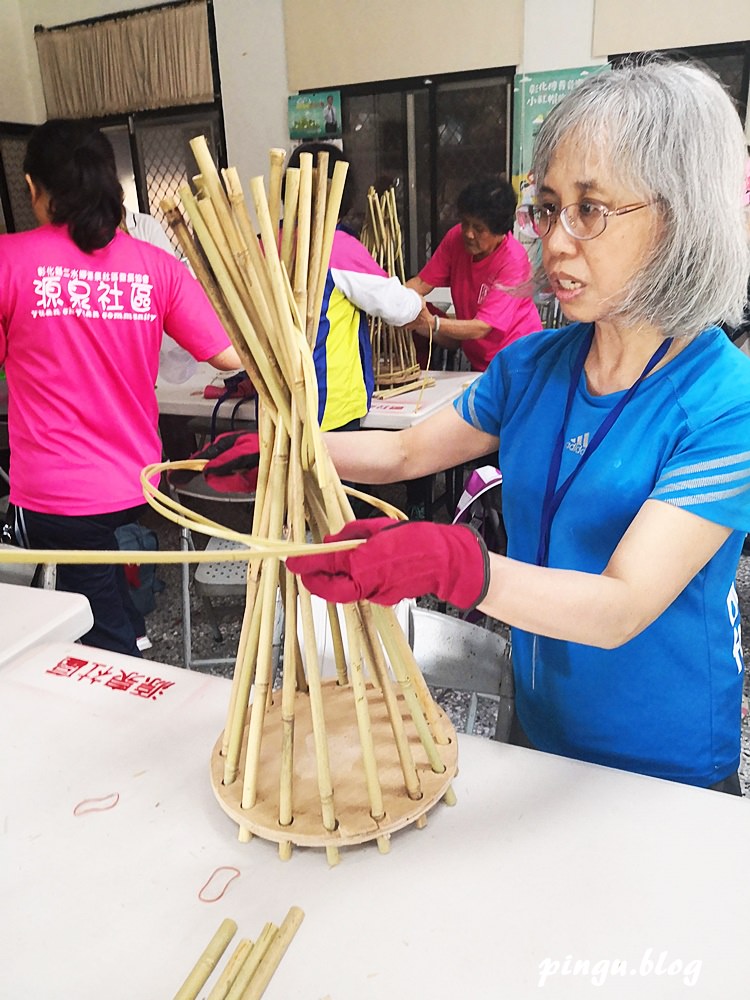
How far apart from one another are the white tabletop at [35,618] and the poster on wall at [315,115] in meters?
4.85

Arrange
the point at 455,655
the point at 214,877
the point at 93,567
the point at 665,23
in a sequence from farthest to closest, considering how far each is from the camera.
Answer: the point at 665,23
the point at 93,567
the point at 455,655
the point at 214,877

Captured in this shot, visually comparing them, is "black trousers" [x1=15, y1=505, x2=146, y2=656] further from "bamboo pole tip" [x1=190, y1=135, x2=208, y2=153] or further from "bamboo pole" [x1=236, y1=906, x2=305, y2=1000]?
"bamboo pole tip" [x1=190, y1=135, x2=208, y2=153]

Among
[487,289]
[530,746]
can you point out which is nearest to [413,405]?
[487,289]

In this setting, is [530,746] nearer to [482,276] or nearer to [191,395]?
[191,395]

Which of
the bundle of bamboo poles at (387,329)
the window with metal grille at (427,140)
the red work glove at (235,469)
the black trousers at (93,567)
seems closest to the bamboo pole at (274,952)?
the red work glove at (235,469)

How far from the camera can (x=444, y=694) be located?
2.37m

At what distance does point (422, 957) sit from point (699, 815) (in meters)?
0.36

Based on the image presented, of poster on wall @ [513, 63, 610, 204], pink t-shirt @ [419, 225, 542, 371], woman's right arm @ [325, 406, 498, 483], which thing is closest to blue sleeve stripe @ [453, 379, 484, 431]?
woman's right arm @ [325, 406, 498, 483]

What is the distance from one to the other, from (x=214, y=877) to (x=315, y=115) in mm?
5542

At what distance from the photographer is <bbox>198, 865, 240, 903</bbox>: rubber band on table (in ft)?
2.49

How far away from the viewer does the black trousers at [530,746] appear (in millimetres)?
1076

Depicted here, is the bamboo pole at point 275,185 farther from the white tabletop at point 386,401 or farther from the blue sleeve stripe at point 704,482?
the white tabletop at point 386,401

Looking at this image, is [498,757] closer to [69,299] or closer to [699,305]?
[699,305]

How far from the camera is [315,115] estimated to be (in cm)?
530
